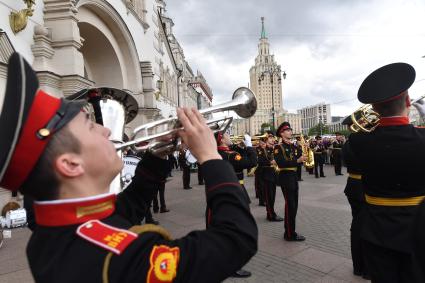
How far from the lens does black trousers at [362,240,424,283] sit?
246cm

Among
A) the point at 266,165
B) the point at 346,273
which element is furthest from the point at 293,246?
the point at 266,165

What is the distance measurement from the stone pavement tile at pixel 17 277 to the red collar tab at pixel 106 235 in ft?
13.2

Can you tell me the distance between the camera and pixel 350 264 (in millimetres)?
4469

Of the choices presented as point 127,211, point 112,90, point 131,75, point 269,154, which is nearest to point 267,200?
point 269,154

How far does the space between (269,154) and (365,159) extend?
6.16 meters

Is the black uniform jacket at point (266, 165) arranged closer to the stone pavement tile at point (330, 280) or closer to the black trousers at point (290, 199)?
the black trousers at point (290, 199)

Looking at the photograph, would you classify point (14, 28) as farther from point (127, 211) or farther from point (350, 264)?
point (350, 264)

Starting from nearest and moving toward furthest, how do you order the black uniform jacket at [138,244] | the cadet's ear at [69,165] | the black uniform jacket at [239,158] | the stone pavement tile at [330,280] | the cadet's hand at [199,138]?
the black uniform jacket at [138,244] → the cadet's ear at [69,165] → the cadet's hand at [199,138] → the stone pavement tile at [330,280] → the black uniform jacket at [239,158]

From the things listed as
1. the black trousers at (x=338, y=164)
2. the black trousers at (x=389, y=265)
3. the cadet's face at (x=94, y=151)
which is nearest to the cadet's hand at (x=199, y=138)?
the cadet's face at (x=94, y=151)

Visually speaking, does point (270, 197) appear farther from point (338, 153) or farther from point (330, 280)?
point (338, 153)

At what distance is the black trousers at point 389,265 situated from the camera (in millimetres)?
2461

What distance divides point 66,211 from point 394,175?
93.2 inches

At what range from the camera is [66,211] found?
3.89ft

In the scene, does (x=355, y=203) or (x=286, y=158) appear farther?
(x=286, y=158)
